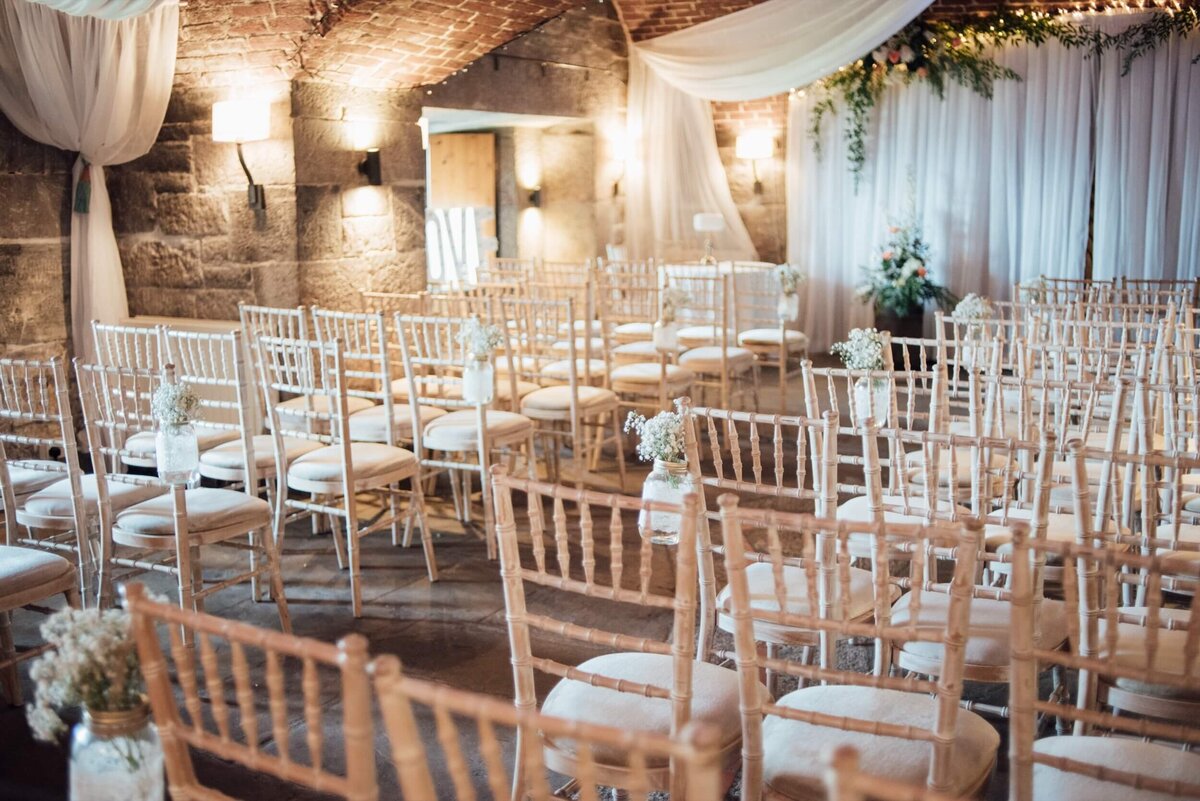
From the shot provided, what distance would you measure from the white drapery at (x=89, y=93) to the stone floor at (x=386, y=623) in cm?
184

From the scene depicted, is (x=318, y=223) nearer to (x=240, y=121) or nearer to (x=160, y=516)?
(x=240, y=121)

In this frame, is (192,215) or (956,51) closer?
(192,215)

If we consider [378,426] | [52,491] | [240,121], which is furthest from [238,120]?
[52,491]

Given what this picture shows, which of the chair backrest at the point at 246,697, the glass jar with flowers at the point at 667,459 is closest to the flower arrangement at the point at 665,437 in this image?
the glass jar with flowers at the point at 667,459

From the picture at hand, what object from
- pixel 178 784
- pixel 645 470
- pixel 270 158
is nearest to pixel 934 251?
pixel 645 470

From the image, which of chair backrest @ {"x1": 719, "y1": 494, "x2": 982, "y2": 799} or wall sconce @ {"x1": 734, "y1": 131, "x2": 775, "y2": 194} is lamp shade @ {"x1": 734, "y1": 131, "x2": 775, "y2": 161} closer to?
wall sconce @ {"x1": 734, "y1": 131, "x2": 775, "y2": 194}

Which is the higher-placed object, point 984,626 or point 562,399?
point 562,399

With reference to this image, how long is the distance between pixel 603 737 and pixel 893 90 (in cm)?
894

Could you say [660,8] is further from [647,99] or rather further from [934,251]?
[934,251]

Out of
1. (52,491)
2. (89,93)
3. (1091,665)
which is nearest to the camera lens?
(1091,665)

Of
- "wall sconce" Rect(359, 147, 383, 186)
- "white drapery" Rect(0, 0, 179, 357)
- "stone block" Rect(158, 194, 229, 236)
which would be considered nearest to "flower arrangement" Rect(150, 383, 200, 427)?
"white drapery" Rect(0, 0, 179, 357)

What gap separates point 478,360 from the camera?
4.69 meters

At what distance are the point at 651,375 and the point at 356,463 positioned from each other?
7.18 feet

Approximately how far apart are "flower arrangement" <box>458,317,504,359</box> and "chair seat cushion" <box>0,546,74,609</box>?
1.76 m
